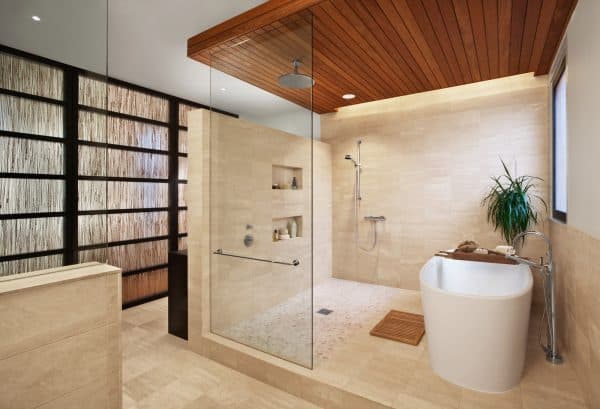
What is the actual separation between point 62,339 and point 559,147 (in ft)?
13.1

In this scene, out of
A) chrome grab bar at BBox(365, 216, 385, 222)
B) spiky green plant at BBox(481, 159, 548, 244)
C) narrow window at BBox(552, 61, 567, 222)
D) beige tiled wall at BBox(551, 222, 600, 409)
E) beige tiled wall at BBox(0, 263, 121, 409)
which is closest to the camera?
beige tiled wall at BBox(0, 263, 121, 409)

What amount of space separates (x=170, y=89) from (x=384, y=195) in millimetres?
3187

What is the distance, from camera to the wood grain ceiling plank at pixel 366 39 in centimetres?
217

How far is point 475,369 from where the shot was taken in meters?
2.01

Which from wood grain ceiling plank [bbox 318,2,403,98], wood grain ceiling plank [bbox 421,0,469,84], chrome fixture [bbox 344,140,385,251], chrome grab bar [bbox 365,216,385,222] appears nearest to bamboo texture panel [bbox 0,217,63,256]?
wood grain ceiling plank [bbox 318,2,403,98]

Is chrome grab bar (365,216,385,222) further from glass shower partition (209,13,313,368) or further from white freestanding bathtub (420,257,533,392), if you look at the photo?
glass shower partition (209,13,313,368)

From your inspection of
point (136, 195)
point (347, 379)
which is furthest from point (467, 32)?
point (136, 195)

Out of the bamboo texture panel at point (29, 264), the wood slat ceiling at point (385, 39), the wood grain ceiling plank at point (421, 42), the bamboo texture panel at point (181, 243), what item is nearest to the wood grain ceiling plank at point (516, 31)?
the wood slat ceiling at point (385, 39)

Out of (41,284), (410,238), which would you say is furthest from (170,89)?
(410,238)

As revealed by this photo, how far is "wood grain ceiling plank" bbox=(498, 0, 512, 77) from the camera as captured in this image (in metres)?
2.13

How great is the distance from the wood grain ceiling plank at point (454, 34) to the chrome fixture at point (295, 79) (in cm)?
100

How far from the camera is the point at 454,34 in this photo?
2508mm

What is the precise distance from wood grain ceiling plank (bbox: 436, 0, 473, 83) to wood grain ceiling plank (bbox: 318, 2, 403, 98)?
63 cm

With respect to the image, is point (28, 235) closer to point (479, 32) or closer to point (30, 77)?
point (30, 77)
